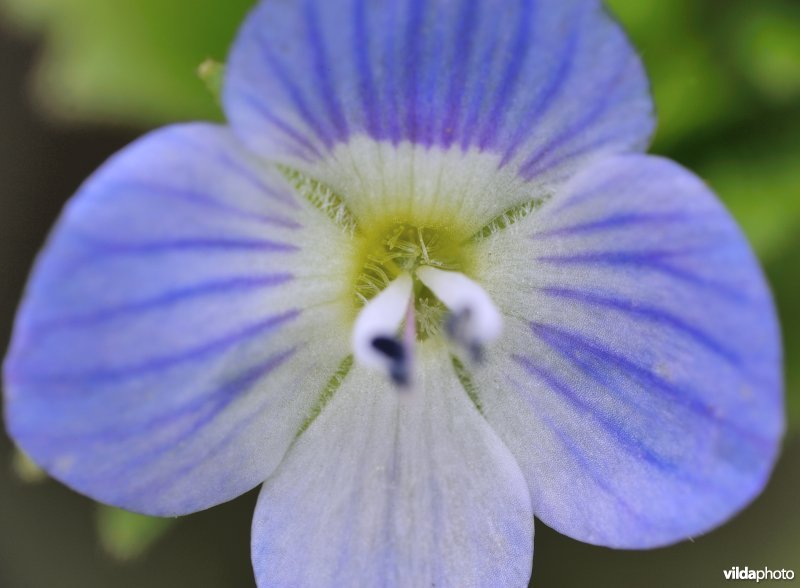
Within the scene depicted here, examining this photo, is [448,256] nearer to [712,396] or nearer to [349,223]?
[349,223]

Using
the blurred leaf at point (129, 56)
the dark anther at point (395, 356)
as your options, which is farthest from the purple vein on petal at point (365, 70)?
the blurred leaf at point (129, 56)

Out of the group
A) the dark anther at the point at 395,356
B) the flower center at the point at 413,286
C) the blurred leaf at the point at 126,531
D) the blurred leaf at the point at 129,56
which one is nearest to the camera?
→ the dark anther at the point at 395,356

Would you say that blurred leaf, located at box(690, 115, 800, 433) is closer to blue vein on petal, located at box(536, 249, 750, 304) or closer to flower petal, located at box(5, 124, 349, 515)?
blue vein on petal, located at box(536, 249, 750, 304)

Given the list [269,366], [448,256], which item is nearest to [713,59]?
[448,256]

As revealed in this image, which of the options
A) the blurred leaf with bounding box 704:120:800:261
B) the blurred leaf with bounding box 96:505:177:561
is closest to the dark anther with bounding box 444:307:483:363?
the blurred leaf with bounding box 96:505:177:561

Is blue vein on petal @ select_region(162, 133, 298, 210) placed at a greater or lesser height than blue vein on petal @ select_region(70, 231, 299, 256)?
greater

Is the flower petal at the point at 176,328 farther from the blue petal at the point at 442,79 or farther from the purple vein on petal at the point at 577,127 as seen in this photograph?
the purple vein on petal at the point at 577,127
